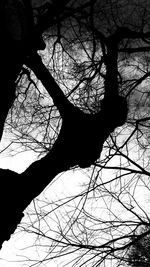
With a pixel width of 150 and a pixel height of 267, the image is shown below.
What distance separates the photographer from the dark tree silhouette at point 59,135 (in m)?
2.52

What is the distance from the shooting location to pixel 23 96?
16.4 ft

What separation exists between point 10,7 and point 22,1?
0.83 ft

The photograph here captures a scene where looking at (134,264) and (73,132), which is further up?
(73,132)

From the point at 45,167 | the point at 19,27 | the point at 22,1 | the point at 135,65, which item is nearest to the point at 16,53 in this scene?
the point at 19,27

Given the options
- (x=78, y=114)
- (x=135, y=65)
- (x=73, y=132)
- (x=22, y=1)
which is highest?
(x=135, y=65)

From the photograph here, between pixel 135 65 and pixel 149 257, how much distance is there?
9.40ft

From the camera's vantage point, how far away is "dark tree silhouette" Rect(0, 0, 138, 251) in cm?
252

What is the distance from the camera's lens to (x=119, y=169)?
413 centimetres

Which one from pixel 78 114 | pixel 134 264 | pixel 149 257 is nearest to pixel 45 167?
pixel 78 114

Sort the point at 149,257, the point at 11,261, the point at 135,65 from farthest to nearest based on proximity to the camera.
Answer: the point at 135,65
the point at 149,257
the point at 11,261

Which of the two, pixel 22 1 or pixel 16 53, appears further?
pixel 22 1

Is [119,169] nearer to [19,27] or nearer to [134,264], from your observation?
[134,264]

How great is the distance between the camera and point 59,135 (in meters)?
2.93

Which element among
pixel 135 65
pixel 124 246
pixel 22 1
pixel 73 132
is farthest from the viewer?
pixel 135 65
